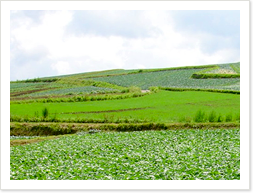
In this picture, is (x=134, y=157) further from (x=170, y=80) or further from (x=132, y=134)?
(x=170, y=80)

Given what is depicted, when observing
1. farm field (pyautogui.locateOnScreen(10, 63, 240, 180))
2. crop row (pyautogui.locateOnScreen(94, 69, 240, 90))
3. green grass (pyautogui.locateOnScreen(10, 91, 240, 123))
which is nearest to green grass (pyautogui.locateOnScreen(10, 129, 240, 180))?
farm field (pyautogui.locateOnScreen(10, 63, 240, 180))

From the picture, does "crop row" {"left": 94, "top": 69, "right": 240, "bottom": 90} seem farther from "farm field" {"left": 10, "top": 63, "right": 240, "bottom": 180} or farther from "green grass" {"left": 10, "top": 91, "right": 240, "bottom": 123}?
"green grass" {"left": 10, "top": 91, "right": 240, "bottom": 123}

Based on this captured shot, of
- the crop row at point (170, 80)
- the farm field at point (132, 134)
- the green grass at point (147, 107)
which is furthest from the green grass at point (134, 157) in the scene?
the crop row at point (170, 80)

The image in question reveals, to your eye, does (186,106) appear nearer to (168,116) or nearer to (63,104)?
(168,116)

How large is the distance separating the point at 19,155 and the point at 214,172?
1234 centimetres

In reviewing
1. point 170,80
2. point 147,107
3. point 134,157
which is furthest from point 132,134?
point 170,80

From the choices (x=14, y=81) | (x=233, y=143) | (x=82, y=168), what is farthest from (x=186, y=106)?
(x=14, y=81)

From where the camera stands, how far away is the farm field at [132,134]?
2098cm

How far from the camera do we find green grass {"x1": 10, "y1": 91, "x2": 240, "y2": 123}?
4262 cm

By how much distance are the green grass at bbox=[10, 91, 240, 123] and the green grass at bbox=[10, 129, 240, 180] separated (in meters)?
9.14

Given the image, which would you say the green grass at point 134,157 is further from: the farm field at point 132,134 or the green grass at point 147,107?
the green grass at point 147,107

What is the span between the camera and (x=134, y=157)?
23.9 metres

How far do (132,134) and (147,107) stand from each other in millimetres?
16204
